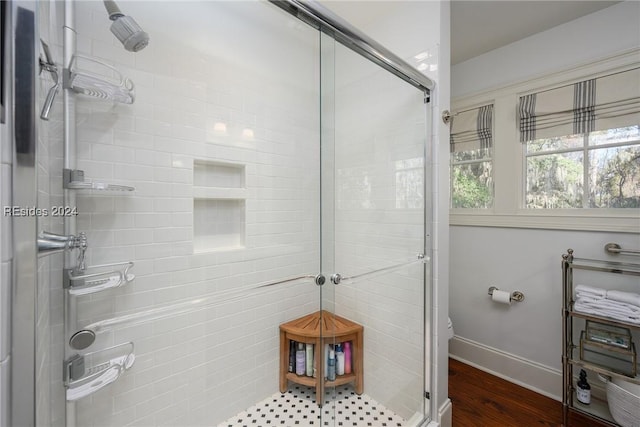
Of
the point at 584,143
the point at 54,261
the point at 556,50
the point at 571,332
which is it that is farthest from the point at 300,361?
the point at 556,50

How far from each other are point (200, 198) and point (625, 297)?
7.42 feet

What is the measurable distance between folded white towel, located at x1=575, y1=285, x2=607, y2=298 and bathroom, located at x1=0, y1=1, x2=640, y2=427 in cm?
21

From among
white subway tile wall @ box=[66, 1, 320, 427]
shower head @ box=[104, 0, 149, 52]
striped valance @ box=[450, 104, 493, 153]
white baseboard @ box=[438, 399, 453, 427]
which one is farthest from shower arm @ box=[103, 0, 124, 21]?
white baseboard @ box=[438, 399, 453, 427]

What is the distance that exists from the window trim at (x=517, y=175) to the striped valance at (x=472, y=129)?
0.14 feet

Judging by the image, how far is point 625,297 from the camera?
142 centimetres

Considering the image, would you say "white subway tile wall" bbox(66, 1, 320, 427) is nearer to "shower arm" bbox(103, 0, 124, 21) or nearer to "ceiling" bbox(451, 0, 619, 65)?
"shower arm" bbox(103, 0, 124, 21)

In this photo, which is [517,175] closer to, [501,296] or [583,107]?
[583,107]

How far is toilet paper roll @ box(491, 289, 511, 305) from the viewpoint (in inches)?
74.9

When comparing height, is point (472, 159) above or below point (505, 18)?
below

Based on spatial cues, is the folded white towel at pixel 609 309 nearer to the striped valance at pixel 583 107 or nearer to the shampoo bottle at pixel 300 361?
the striped valance at pixel 583 107

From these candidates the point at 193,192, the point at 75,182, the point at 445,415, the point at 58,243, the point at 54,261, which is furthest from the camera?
the point at 445,415

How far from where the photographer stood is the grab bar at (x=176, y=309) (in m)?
1.01

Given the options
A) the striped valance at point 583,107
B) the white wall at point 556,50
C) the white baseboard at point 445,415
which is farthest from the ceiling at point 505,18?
the white baseboard at point 445,415

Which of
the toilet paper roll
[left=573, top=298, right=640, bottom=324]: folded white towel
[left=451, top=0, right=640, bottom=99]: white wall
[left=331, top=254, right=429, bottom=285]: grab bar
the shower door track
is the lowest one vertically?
the toilet paper roll
